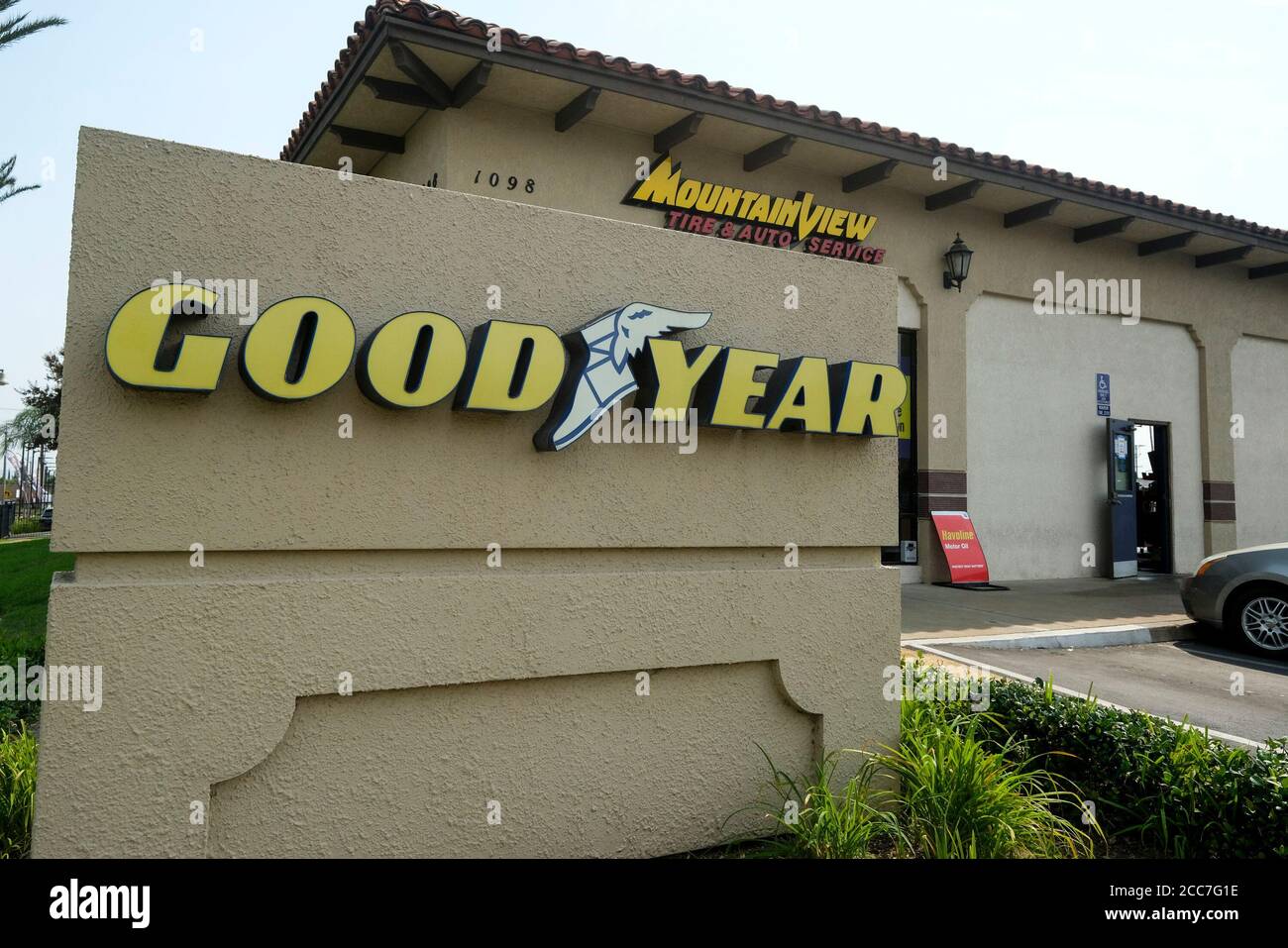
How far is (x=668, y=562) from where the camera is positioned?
14.4 ft

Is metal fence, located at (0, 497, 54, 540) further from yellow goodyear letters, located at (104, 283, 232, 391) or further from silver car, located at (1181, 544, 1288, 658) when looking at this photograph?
silver car, located at (1181, 544, 1288, 658)

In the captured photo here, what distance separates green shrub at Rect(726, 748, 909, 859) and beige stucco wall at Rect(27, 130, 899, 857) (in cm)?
15

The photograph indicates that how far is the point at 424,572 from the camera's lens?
381 centimetres

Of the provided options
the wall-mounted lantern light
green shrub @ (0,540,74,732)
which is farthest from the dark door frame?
green shrub @ (0,540,74,732)

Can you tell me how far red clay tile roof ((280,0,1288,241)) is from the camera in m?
7.70

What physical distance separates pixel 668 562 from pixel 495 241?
1792mm

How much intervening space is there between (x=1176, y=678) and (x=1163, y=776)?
368 centimetres

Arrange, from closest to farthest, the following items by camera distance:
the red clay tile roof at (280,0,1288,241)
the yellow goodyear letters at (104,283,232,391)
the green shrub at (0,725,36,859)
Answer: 1. the yellow goodyear letters at (104,283,232,391)
2. the green shrub at (0,725,36,859)
3. the red clay tile roof at (280,0,1288,241)

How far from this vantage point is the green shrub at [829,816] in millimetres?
4023

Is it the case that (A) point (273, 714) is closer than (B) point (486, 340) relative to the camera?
Yes

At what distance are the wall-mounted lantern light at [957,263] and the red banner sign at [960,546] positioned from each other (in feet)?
10.4

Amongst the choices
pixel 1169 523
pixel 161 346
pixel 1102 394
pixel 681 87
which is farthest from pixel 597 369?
pixel 1169 523
